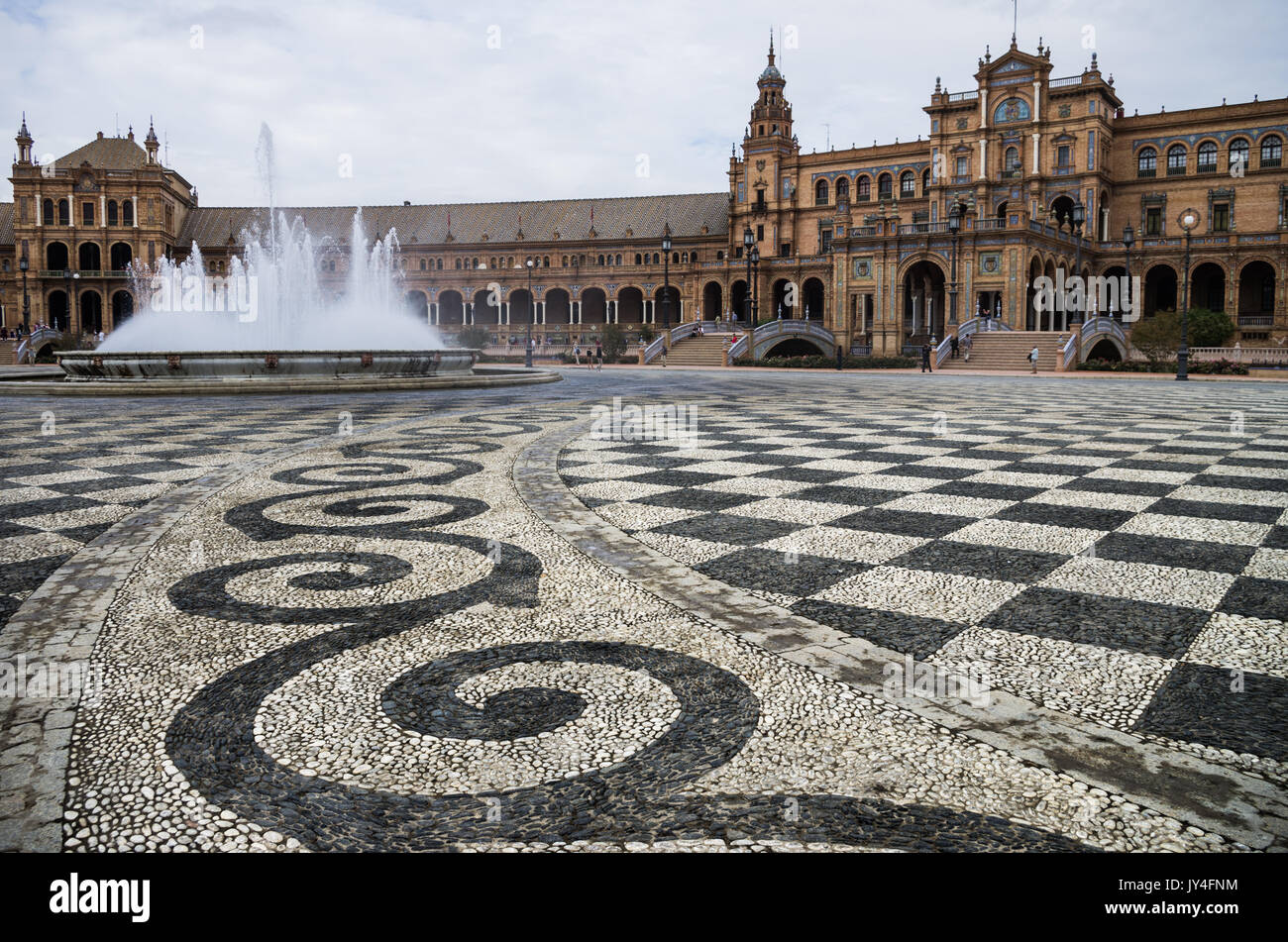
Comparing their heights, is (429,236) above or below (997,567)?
above

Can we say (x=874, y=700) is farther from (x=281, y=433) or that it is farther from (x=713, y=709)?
(x=281, y=433)

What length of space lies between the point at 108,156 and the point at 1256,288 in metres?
89.8

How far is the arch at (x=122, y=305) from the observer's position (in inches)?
3019

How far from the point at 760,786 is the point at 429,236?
289ft

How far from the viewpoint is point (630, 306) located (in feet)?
271

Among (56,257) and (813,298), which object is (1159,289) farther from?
(56,257)

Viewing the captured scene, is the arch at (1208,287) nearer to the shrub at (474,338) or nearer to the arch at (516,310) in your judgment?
the shrub at (474,338)

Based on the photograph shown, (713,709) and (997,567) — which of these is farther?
(997,567)

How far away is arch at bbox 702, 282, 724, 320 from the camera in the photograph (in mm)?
74625

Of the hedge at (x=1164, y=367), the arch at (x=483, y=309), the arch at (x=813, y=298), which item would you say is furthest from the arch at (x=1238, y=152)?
the arch at (x=483, y=309)
